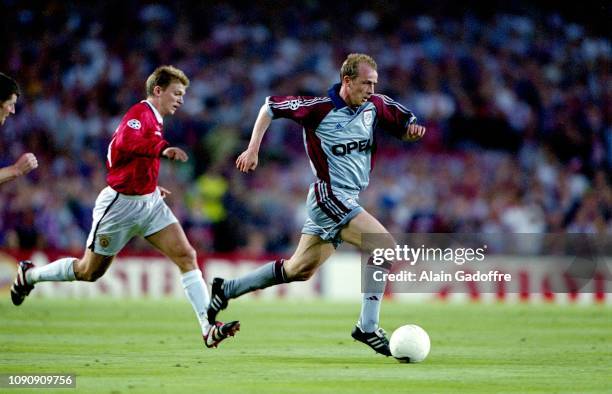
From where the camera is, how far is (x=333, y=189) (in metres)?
9.75

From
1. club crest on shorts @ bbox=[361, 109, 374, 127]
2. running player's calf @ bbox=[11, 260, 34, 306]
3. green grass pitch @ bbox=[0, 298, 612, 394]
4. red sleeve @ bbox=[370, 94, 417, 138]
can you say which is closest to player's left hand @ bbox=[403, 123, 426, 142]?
red sleeve @ bbox=[370, 94, 417, 138]

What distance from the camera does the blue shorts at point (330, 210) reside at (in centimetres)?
962

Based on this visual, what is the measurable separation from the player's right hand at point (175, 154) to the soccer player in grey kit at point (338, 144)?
888 millimetres

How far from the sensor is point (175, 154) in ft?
28.8

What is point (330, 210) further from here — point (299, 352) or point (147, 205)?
point (147, 205)

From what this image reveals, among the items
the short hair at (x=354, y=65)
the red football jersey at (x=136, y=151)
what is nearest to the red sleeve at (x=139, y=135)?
the red football jersey at (x=136, y=151)

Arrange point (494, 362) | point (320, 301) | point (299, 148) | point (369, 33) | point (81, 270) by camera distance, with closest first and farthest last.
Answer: point (494, 362), point (81, 270), point (320, 301), point (299, 148), point (369, 33)

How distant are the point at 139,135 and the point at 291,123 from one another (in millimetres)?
12830

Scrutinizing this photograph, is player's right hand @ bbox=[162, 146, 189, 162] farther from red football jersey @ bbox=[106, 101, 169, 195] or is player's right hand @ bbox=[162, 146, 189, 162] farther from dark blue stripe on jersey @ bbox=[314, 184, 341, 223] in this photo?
dark blue stripe on jersey @ bbox=[314, 184, 341, 223]

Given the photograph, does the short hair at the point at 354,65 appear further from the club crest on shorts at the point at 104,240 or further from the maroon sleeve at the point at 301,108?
the club crest on shorts at the point at 104,240

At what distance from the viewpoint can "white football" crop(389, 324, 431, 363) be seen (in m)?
9.07

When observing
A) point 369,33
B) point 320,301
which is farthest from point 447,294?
point 369,33

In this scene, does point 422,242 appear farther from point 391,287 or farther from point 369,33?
point 369,33

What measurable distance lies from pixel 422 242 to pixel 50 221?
6.67m
